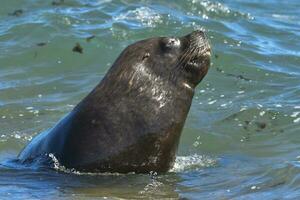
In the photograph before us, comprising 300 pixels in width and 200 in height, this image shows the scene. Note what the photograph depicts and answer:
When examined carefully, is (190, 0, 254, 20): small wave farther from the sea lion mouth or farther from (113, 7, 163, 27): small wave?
the sea lion mouth

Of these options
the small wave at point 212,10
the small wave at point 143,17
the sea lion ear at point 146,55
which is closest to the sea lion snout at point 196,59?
the sea lion ear at point 146,55

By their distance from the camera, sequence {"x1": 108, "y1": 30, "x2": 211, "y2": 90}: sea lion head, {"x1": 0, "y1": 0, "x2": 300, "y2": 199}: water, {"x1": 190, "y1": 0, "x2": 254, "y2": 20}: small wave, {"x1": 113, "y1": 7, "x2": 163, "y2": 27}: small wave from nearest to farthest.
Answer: {"x1": 0, "y1": 0, "x2": 300, "y2": 199}: water
{"x1": 108, "y1": 30, "x2": 211, "y2": 90}: sea lion head
{"x1": 113, "y1": 7, "x2": 163, "y2": 27}: small wave
{"x1": 190, "y1": 0, "x2": 254, "y2": 20}: small wave

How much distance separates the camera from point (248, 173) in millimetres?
7262

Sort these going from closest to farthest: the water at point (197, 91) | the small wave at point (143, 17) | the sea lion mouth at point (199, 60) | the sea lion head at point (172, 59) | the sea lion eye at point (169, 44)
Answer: the water at point (197, 91)
the sea lion head at point (172, 59)
the sea lion mouth at point (199, 60)
the sea lion eye at point (169, 44)
the small wave at point (143, 17)

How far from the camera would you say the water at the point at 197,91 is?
660 centimetres


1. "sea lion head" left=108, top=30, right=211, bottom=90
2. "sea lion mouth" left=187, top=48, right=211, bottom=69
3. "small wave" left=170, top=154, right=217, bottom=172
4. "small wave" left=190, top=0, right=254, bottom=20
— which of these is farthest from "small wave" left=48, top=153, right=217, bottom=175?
"small wave" left=190, top=0, right=254, bottom=20

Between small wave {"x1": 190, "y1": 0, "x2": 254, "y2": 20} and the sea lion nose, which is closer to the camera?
the sea lion nose

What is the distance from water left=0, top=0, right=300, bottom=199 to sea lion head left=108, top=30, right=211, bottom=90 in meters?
0.77

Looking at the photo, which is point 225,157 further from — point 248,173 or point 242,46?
point 242,46

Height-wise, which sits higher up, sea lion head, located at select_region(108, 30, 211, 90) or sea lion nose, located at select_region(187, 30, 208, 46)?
sea lion nose, located at select_region(187, 30, 208, 46)

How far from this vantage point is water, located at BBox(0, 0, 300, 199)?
6602 millimetres

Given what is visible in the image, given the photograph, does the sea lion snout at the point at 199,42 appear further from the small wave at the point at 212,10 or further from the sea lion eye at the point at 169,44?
the small wave at the point at 212,10

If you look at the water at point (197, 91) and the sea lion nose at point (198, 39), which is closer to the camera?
the water at point (197, 91)

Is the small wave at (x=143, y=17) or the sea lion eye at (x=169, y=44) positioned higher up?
the sea lion eye at (x=169, y=44)
